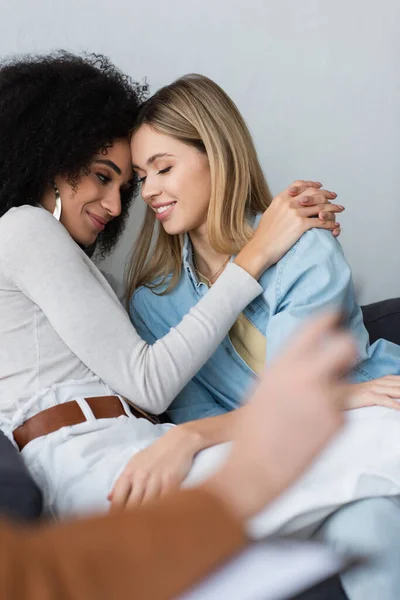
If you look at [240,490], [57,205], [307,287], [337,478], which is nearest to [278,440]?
[240,490]

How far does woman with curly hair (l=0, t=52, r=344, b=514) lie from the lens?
52.7 inches

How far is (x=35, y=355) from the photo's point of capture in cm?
145

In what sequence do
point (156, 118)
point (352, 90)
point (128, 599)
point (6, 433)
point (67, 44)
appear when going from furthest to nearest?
point (352, 90) < point (67, 44) < point (156, 118) < point (6, 433) < point (128, 599)

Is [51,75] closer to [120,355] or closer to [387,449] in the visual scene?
[120,355]

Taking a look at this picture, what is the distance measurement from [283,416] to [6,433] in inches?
39.4

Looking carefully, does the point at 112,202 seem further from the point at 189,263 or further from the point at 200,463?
the point at 200,463

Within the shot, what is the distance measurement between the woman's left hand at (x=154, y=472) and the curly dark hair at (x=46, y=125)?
27.2 inches

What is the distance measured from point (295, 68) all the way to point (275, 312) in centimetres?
103

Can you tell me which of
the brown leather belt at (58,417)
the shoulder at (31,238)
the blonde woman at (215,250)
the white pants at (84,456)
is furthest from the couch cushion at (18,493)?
the blonde woman at (215,250)

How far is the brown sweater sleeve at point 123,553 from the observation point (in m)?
Answer: 0.43

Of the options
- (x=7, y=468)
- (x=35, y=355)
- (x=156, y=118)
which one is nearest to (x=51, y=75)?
(x=156, y=118)

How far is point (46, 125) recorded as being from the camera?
165 centimetres

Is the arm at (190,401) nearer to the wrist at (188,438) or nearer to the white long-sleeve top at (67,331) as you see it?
the white long-sleeve top at (67,331)

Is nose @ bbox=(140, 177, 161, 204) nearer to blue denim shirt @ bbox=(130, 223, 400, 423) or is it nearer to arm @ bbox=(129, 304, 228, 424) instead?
blue denim shirt @ bbox=(130, 223, 400, 423)
